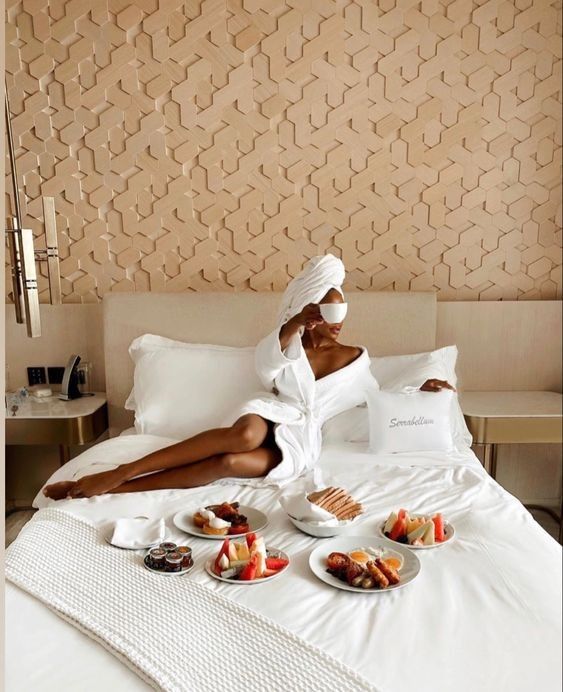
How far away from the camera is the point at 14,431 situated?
335 mm

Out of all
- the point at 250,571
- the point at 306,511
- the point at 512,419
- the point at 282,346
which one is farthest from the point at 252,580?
the point at 512,419

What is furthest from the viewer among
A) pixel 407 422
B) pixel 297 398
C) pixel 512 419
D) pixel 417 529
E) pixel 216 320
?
pixel 297 398

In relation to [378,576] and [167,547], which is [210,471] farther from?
[378,576]

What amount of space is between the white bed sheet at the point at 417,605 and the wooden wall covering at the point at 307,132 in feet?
0.39

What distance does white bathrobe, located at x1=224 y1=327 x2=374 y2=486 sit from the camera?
43 cm

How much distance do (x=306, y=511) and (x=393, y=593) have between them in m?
0.19

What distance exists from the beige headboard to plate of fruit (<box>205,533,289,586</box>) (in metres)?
0.19

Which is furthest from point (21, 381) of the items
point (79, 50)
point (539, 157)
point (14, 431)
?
point (539, 157)

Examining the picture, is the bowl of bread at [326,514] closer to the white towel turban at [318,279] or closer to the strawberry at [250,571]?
the strawberry at [250,571]

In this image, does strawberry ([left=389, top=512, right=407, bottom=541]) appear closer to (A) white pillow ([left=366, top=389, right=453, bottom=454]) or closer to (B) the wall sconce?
(A) white pillow ([left=366, top=389, right=453, bottom=454])

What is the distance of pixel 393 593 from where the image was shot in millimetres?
425

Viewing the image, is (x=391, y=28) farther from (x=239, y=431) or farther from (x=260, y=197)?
(x=239, y=431)

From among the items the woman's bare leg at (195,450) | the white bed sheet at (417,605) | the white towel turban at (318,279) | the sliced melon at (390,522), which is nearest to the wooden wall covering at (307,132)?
the white towel turban at (318,279)

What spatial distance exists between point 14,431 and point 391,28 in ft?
0.98
